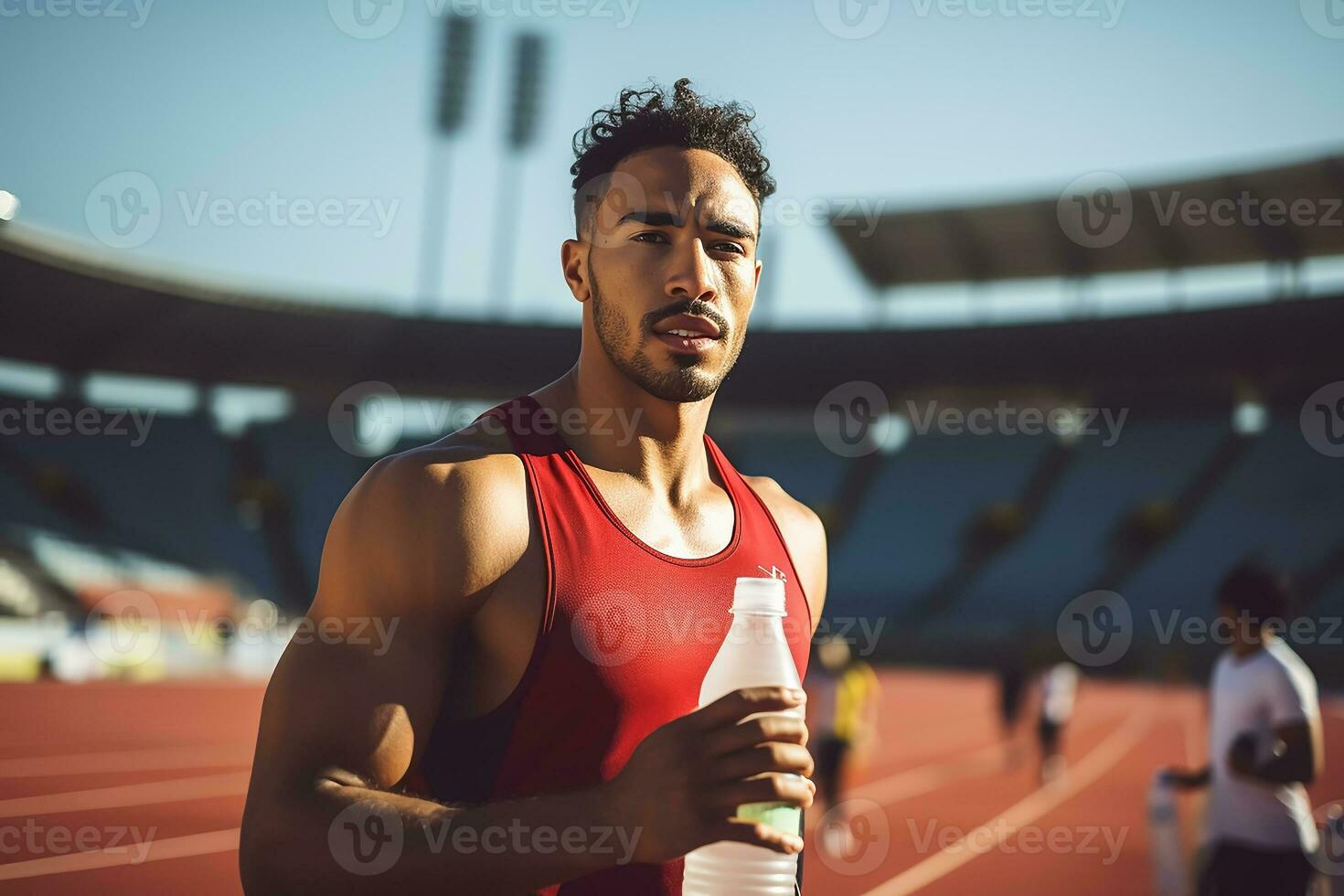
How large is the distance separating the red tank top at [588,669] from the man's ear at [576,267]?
29 cm

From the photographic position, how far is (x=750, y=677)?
4.96 ft

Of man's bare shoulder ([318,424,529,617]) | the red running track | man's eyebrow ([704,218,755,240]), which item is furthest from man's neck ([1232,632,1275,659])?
the red running track

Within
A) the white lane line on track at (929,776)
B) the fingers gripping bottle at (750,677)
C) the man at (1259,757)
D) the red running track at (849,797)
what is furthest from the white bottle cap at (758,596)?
the white lane line on track at (929,776)

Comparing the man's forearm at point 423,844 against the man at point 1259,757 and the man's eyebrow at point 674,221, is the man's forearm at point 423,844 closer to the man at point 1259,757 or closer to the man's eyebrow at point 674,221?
the man's eyebrow at point 674,221

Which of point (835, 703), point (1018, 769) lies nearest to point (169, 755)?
point (835, 703)

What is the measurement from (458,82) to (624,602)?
38320mm

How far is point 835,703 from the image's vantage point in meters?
8.89

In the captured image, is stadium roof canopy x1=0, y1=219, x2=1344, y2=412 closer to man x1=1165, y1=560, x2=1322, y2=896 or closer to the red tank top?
man x1=1165, y1=560, x2=1322, y2=896

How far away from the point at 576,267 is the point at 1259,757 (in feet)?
11.9

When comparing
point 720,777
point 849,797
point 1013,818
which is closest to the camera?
point 720,777

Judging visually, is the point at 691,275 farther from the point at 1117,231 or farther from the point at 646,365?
the point at 1117,231

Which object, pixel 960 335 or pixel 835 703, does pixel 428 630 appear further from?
pixel 960 335

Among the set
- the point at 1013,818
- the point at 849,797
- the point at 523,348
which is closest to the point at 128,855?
the point at 849,797

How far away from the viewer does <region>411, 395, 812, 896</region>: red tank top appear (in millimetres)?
1606
